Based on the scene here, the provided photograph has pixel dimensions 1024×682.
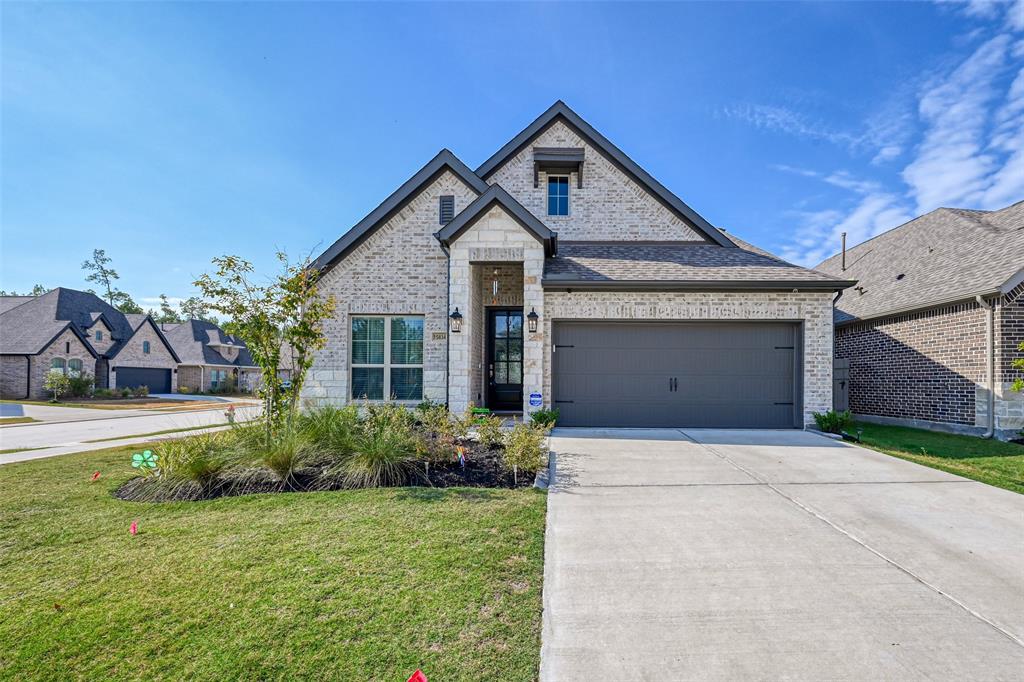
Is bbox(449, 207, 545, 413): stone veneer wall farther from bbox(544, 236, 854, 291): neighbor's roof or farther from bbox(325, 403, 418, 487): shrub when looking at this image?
bbox(325, 403, 418, 487): shrub

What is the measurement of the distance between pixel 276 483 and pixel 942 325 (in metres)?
13.6

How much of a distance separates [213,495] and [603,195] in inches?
447

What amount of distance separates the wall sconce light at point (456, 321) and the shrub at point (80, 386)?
97.3ft

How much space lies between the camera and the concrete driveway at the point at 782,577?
8.20 ft

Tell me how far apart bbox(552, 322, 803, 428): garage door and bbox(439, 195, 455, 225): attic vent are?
12.9 ft

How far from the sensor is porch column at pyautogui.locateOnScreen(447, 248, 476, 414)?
1013cm

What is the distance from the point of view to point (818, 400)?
9.88 m

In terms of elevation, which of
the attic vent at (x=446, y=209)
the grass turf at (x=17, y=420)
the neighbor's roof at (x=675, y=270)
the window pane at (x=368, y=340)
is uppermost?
the attic vent at (x=446, y=209)

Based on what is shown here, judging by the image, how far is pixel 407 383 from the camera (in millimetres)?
11188

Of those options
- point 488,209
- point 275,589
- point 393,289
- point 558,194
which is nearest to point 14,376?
point 393,289

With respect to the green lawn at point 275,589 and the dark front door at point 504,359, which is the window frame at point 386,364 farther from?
the green lawn at point 275,589

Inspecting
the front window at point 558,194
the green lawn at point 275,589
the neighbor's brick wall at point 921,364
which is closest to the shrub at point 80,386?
the green lawn at point 275,589

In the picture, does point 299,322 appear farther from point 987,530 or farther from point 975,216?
point 975,216

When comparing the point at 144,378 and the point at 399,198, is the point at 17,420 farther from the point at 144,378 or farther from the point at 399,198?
the point at 144,378
